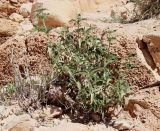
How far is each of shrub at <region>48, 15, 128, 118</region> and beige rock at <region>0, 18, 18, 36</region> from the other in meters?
1.62

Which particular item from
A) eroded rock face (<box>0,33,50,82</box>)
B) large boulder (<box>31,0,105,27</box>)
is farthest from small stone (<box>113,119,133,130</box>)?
large boulder (<box>31,0,105,27</box>)

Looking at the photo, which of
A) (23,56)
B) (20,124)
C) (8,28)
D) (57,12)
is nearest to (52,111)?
(20,124)

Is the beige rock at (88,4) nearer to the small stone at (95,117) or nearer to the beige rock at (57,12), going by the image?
the beige rock at (57,12)

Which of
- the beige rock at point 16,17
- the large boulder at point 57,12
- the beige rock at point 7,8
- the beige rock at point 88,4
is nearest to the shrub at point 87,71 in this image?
the large boulder at point 57,12

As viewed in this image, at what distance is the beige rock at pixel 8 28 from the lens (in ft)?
16.3

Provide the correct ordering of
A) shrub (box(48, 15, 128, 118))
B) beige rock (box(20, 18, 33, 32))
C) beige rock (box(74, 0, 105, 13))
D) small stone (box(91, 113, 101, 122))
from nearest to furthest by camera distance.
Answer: shrub (box(48, 15, 128, 118)) < small stone (box(91, 113, 101, 122)) < beige rock (box(20, 18, 33, 32)) < beige rock (box(74, 0, 105, 13))

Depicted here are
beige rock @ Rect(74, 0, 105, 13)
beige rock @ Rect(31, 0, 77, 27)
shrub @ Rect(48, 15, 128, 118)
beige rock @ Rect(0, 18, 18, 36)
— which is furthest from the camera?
beige rock @ Rect(74, 0, 105, 13)

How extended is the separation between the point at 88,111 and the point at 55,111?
0.28m

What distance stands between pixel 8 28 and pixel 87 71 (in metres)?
2.08

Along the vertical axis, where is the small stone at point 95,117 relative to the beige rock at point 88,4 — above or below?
below

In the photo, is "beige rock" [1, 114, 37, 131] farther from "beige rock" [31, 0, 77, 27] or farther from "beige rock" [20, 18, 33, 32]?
"beige rock" [20, 18, 33, 32]

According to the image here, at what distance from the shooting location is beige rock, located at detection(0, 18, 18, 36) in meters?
4.96

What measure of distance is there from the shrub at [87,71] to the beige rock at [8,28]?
1.62m

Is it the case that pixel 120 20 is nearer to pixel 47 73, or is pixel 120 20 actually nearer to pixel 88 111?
pixel 47 73
